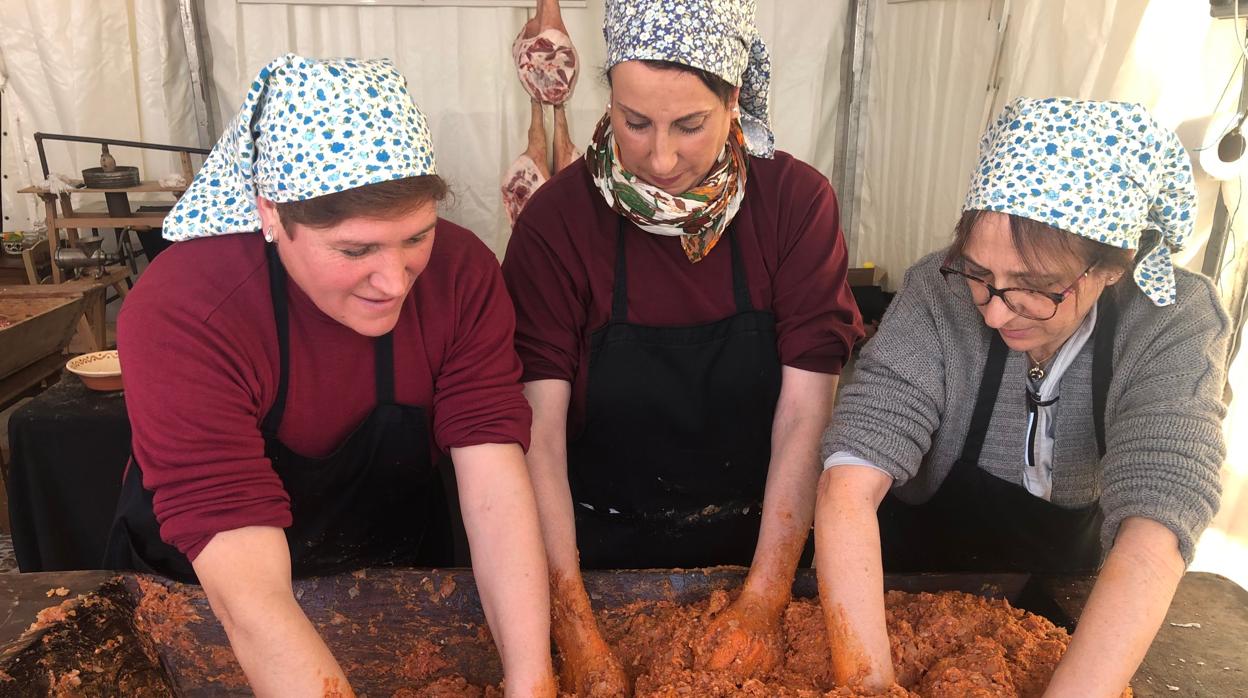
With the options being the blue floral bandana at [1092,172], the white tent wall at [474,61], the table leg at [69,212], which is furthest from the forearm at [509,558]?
the table leg at [69,212]

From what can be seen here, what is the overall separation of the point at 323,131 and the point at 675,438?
1139 millimetres

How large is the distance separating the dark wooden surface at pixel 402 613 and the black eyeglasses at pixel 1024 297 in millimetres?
610

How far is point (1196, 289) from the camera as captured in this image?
1468 mm

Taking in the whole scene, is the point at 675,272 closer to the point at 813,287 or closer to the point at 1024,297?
the point at 813,287

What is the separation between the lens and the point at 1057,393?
1616 millimetres

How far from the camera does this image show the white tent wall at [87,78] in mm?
4750

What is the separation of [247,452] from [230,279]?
0.29m

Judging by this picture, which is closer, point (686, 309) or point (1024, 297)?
point (1024, 297)

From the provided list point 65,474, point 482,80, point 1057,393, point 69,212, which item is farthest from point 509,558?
point 69,212

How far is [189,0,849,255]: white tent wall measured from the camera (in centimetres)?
436

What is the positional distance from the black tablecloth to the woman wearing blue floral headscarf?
153cm

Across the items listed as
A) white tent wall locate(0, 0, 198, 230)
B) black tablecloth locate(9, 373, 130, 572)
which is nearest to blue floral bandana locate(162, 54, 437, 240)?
black tablecloth locate(9, 373, 130, 572)

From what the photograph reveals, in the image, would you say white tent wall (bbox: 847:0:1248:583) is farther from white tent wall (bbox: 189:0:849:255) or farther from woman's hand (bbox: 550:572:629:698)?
woman's hand (bbox: 550:572:629:698)

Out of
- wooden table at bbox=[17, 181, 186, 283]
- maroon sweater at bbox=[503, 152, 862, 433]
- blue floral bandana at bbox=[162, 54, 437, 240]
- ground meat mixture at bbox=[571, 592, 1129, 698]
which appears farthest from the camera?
wooden table at bbox=[17, 181, 186, 283]
